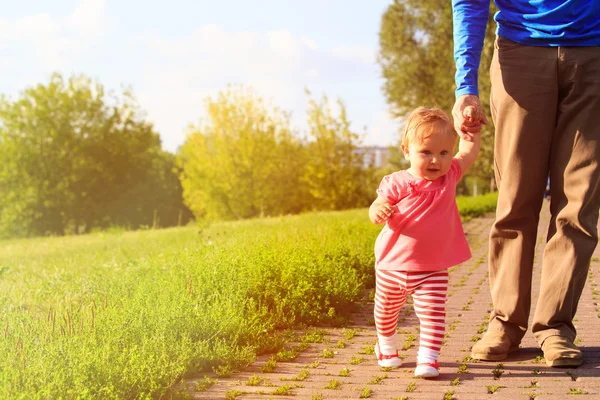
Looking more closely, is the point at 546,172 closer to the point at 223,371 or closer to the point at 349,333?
the point at 349,333

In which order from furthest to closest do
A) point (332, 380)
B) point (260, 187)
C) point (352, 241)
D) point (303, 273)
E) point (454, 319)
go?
point (260, 187) < point (352, 241) < point (303, 273) < point (454, 319) < point (332, 380)

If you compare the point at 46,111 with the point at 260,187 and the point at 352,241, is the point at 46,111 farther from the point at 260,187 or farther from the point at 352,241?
the point at 352,241

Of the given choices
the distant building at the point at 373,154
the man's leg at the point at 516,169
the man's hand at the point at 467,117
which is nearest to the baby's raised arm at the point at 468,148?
the man's hand at the point at 467,117

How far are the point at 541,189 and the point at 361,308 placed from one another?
2.24 metres

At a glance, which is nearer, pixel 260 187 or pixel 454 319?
pixel 454 319

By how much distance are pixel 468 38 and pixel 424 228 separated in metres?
1.20

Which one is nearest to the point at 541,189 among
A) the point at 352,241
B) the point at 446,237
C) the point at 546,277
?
the point at 546,277

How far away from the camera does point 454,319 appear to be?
5.67m

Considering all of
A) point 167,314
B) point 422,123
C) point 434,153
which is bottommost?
point 167,314

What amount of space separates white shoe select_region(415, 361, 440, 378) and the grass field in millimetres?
1011

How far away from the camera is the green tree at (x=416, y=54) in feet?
120

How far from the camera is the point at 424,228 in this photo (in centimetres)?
394

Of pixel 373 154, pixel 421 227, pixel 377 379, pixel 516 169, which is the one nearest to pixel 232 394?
pixel 377 379

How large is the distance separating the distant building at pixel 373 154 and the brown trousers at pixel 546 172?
35038 millimetres
